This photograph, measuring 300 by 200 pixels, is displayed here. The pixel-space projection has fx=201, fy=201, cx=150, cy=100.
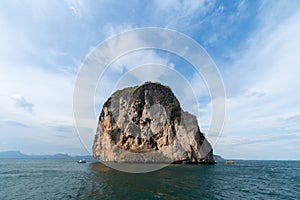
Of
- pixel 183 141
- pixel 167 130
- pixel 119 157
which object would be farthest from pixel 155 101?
pixel 119 157

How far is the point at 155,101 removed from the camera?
10650 cm

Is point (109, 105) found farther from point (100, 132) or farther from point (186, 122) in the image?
point (186, 122)

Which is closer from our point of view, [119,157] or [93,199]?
[93,199]

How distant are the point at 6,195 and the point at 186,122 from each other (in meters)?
82.2

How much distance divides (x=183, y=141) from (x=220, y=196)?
69.5m

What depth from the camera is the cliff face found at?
94438 millimetres

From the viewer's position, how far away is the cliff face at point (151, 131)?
94438mm

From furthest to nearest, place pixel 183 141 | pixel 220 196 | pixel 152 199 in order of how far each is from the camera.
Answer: pixel 183 141
pixel 220 196
pixel 152 199

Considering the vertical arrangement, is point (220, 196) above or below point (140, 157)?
below

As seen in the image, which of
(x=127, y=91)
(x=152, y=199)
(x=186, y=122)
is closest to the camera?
(x=152, y=199)

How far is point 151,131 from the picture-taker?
103062 mm

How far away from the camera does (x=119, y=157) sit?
334 feet

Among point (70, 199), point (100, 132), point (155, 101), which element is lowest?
point (70, 199)

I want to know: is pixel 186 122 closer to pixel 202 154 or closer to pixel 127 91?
pixel 202 154
